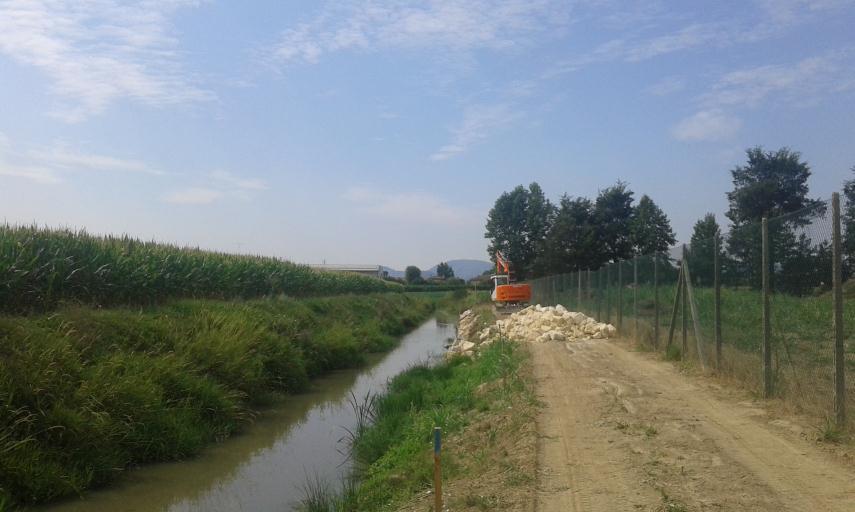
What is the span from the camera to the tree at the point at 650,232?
177 ft

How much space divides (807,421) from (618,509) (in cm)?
352

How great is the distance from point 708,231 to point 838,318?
5592cm

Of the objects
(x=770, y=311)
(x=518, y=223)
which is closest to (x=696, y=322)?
(x=770, y=311)

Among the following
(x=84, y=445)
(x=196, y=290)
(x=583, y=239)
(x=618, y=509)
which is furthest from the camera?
(x=583, y=239)

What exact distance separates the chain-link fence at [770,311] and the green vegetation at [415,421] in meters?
3.17

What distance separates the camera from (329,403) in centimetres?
1852

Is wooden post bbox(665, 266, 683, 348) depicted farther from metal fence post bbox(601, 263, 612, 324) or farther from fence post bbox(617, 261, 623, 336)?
metal fence post bbox(601, 263, 612, 324)

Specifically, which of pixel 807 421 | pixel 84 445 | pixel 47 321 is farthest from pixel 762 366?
pixel 47 321

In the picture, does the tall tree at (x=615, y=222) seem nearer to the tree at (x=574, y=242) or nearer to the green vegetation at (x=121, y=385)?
the tree at (x=574, y=242)

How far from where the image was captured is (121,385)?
38.1 feet

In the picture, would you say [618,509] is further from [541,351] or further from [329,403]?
[329,403]

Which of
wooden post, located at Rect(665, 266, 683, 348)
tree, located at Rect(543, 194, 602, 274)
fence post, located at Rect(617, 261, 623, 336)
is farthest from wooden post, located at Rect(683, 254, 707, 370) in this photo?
tree, located at Rect(543, 194, 602, 274)

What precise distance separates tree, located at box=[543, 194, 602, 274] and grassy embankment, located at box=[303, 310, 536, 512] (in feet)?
128

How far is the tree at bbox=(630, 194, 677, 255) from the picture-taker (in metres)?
54.1
